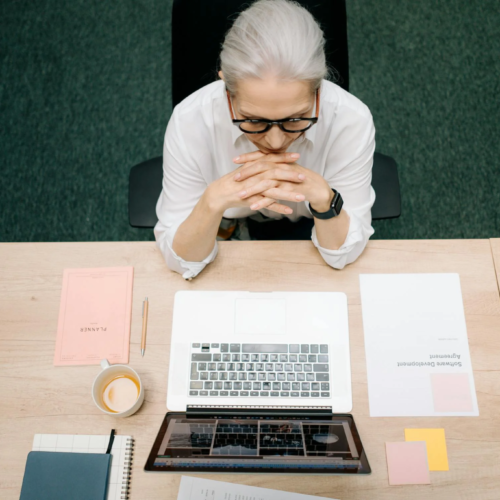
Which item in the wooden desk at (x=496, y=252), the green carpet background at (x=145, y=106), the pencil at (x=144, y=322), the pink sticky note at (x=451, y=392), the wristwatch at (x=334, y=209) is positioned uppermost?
the green carpet background at (x=145, y=106)

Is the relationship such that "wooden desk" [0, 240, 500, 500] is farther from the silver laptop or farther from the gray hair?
the gray hair

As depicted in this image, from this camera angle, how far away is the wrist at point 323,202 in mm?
992

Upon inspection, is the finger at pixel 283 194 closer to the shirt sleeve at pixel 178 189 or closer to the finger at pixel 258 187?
the finger at pixel 258 187

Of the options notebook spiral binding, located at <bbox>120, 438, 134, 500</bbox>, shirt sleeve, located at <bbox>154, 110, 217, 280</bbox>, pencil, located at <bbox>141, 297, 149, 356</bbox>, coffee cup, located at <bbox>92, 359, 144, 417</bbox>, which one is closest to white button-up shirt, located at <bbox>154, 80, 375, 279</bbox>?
shirt sleeve, located at <bbox>154, 110, 217, 280</bbox>

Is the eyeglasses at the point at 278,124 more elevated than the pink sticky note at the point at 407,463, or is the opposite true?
the eyeglasses at the point at 278,124

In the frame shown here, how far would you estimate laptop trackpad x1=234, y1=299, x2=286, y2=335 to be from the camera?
39.2 inches

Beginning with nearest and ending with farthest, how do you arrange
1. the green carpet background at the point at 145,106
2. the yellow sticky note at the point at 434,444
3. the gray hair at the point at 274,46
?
the gray hair at the point at 274,46 < the yellow sticky note at the point at 434,444 < the green carpet background at the point at 145,106

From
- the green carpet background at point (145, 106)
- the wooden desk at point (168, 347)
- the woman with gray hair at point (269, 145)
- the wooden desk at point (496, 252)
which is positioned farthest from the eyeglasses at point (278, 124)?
the green carpet background at point (145, 106)

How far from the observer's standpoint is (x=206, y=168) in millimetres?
1106

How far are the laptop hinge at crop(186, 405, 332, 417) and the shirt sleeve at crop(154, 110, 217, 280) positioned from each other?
0.30m

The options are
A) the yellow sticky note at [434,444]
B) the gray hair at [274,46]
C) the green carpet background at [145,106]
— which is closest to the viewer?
the gray hair at [274,46]

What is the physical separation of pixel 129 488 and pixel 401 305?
0.70 meters

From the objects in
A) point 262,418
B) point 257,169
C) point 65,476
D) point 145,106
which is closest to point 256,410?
point 262,418

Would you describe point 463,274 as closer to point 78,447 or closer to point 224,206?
point 224,206
